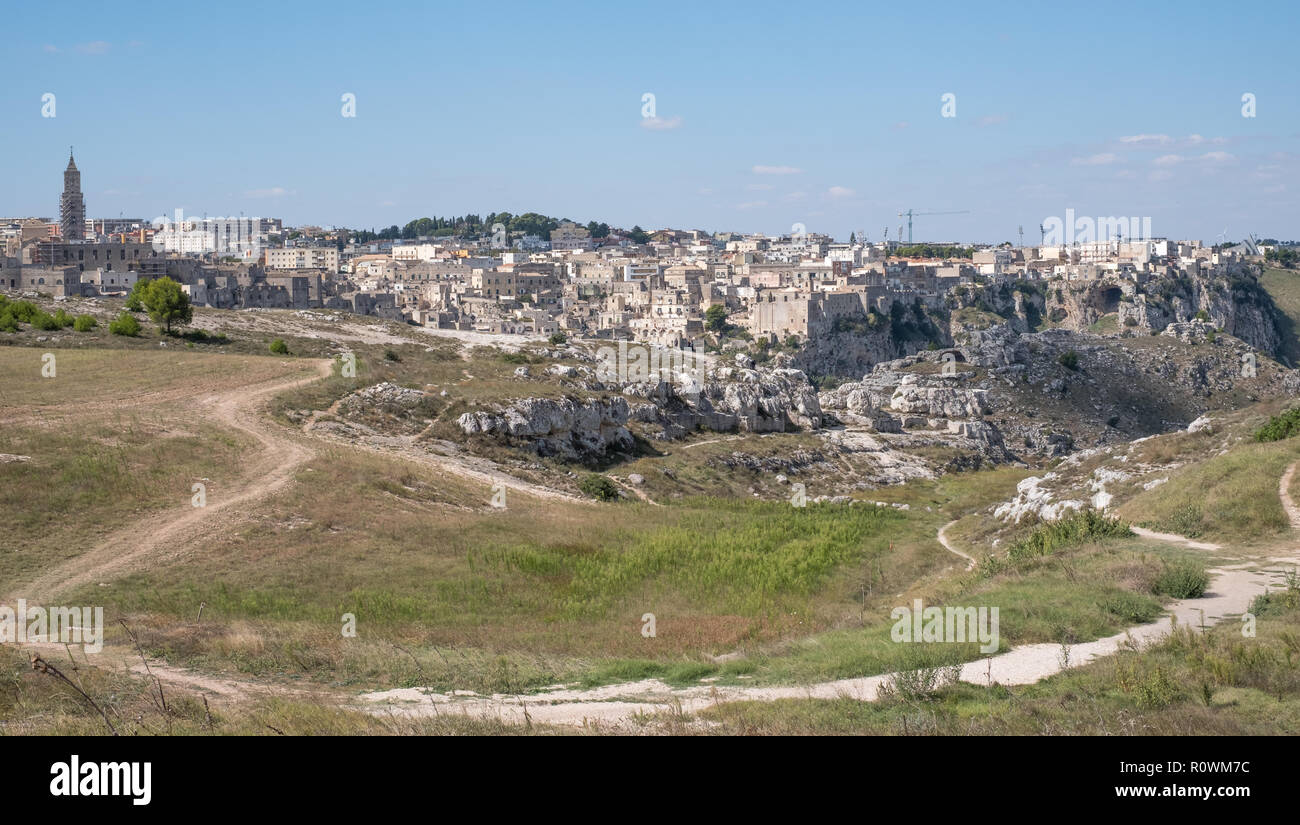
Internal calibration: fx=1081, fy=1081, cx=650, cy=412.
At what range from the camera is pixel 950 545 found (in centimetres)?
3231

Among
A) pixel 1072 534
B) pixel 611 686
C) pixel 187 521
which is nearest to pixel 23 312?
pixel 187 521

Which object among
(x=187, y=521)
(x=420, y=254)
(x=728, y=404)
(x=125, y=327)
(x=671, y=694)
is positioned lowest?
(x=671, y=694)

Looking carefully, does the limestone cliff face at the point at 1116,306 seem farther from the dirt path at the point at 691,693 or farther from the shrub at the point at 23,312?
the dirt path at the point at 691,693

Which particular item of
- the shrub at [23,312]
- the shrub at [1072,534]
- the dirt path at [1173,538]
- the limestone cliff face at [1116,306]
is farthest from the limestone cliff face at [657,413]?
the limestone cliff face at [1116,306]

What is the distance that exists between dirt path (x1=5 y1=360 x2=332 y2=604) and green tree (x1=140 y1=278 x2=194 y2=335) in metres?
21.3

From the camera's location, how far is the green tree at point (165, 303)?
58.3m

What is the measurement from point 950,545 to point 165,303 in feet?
147

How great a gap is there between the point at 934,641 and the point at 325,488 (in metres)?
19.7

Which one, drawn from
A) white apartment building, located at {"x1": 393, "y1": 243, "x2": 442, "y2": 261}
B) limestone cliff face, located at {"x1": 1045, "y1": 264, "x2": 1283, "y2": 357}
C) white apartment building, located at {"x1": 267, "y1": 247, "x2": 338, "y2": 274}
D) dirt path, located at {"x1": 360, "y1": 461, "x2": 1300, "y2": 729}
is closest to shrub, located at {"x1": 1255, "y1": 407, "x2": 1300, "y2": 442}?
dirt path, located at {"x1": 360, "y1": 461, "x2": 1300, "y2": 729}

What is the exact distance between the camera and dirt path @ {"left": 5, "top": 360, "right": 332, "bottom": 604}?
22203 millimetres

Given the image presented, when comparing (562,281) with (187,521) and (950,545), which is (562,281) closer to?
(950,545)

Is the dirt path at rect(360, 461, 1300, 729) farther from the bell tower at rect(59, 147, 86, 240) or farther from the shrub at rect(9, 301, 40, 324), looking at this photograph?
the bell tower at rect(59, 147, 86, 240)

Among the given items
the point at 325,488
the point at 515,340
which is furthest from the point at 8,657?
the point at 515,340
